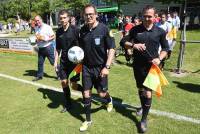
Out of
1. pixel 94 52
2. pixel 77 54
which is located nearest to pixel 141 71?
pixel 94 52

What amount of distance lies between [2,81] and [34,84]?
1.40 m

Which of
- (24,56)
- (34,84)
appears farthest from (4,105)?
(24,56)

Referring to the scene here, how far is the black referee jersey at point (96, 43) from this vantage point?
19.0 ft

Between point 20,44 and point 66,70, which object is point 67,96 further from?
point 20,44

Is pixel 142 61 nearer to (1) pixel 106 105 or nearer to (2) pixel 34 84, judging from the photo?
(1) pixel 106 105

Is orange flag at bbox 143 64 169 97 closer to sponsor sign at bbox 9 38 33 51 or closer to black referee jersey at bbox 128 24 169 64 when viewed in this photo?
black referee jersey at bbox 128 24 169 64

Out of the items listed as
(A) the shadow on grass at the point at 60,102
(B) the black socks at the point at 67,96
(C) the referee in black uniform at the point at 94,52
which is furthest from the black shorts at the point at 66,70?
(C) the referee in black uniform at the point at 94,52

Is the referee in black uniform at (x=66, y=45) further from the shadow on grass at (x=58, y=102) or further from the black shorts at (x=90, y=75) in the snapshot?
the black shorts at (x=90, y=75)

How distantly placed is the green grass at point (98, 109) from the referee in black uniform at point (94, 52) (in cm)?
61

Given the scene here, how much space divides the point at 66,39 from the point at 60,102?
6.03 feet

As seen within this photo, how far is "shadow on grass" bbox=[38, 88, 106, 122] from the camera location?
7.04 metres

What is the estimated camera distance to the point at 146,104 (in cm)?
573

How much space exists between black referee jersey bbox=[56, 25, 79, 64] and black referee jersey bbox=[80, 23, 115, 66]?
0.83m

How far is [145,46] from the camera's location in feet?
18.1
